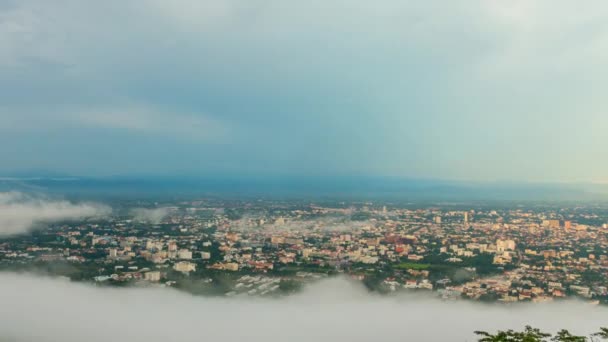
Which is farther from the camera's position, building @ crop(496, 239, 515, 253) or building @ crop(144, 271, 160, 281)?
building @ crop(496, 239, 515, 253)

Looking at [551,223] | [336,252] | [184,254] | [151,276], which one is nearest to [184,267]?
[151,276]

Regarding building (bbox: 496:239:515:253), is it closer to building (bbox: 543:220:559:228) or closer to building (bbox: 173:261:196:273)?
building (bbox: 543:220:559:228)

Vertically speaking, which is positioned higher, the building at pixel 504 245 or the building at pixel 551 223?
the building at pixel 551 223

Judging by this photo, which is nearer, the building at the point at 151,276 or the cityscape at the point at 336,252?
the cityscape at the point at 336,252

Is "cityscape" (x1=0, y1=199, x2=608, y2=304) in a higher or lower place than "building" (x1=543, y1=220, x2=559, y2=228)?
lower

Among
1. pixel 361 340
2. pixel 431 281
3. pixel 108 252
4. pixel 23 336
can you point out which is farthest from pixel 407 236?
pixel 23 336

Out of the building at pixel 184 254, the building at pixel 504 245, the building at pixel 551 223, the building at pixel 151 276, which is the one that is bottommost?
the building at pixel 151 276

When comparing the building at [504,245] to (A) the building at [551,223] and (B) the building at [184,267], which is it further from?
(B) the building at [184,267]

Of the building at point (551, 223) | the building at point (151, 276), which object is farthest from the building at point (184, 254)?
the building at point (551, 223)

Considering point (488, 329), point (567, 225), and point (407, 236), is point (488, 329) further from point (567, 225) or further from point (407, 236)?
point (567, 225)

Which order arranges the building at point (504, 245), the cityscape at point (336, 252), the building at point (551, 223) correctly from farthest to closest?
1. the building at point (551, 223)
2. the building at point (504, 245)
3. the cityscape at point (336, 252)

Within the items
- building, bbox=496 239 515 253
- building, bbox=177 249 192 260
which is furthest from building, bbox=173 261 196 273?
building, bbox=496 239 515 253
